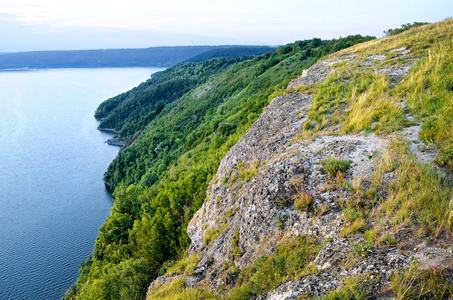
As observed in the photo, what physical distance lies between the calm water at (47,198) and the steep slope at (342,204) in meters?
39.7

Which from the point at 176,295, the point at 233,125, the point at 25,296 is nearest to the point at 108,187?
the point at 25,296

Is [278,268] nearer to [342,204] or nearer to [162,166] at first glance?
[342,204]

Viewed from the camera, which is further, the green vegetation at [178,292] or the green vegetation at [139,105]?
the green vegetation at [139,105]

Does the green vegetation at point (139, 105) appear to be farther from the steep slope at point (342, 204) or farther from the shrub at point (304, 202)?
the shrub at point (304, 202)

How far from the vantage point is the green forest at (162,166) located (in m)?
19.6

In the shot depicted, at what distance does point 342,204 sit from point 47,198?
70990mm

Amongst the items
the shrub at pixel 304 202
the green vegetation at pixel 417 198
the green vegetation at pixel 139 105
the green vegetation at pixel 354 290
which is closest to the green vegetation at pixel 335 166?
the green vegetation at pixel 417 198

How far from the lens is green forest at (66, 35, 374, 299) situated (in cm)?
1958

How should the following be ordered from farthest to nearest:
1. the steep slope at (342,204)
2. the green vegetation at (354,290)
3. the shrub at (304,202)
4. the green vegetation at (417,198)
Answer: the shrub at (304,202)
the green vegetation at (417,198)
the steep slope at (342,204)
the green vegetation at (354,290)

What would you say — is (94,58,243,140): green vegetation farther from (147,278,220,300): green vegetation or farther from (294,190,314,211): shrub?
(294,190,314,211): shrub

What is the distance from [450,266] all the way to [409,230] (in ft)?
3.76

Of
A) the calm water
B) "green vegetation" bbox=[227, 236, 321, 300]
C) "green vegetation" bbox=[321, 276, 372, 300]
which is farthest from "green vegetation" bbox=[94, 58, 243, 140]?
"green vegetation" bbox=[321, 276, 372, 300]

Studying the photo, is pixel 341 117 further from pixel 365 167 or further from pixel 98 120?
pixel 98 120

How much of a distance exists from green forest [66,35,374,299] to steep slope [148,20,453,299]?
7.29 m
